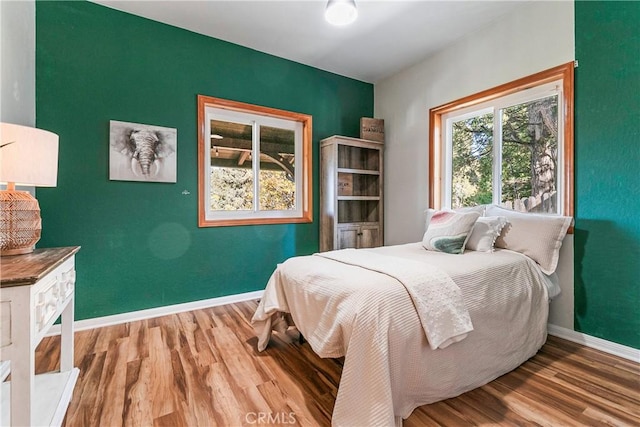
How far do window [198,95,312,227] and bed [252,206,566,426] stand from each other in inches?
55.9

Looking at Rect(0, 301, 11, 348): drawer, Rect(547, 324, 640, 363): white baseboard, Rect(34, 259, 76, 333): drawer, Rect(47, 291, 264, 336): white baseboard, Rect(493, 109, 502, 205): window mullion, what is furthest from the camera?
Rect(493, 109, 502, 205): window mullion

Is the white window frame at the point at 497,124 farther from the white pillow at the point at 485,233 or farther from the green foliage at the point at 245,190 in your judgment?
the green foliage at the point at 245,190

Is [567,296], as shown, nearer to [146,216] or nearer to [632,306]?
[632,306]

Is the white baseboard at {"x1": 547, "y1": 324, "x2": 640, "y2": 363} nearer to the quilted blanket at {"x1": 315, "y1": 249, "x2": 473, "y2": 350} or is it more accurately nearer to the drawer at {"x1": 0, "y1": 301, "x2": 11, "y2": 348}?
the quilted blanket at {"x1": 315, "y1": 249, "x2": 473, "y2": 350}

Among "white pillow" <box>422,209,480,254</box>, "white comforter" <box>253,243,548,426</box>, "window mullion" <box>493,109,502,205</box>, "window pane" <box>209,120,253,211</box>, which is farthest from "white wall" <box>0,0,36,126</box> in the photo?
"window mullion" <box>493,109,502,205</box>

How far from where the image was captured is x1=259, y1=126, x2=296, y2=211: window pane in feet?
10.8

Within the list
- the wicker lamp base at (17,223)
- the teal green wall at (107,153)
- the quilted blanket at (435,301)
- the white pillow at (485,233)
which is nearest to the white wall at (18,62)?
the teal green wall at (107,153)

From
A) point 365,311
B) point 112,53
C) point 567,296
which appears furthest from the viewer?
point 112,53

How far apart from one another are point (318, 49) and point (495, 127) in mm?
1961

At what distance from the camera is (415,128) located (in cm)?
336

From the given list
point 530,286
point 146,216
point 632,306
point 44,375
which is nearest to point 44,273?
point 44,375

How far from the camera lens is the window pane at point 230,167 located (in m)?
3.02

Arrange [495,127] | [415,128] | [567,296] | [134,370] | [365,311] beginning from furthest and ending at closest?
[415,128]
[495,127]
[567,296]
[134,370]
[365,311]

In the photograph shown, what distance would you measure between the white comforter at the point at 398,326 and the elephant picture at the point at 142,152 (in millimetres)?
1558
